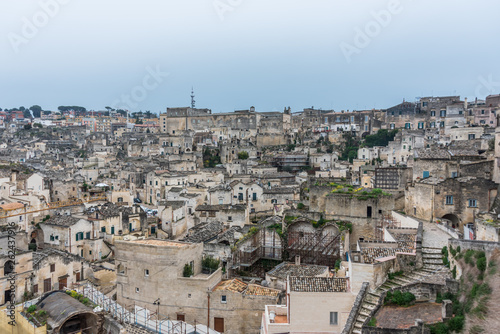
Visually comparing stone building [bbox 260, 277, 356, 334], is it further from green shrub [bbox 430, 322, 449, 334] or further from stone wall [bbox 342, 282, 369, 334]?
green shrub [bbox 430, 322, 449, 334]

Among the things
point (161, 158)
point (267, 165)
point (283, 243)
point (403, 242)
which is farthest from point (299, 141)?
point (403, 242)

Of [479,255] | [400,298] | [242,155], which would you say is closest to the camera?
[479,255]

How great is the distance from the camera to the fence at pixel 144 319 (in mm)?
18594

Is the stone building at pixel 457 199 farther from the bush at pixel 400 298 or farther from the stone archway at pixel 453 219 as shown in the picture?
the bush at pixel 400 298

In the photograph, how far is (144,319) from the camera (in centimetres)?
1967

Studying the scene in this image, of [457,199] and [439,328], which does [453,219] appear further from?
[439,328]

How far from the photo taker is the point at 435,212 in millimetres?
23984

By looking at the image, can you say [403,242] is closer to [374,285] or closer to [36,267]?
[374,285]

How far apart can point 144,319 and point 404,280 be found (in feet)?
39.4

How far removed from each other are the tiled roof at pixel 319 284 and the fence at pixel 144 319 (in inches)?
206

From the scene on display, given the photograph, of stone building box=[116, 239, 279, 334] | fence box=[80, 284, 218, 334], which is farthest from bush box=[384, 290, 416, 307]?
fence box=[80, 284, 218, 334]

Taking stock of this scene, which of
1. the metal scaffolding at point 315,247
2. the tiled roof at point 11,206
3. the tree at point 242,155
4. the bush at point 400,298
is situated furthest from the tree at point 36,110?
the bush at point 400,298

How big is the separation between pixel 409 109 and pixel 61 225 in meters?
55.7

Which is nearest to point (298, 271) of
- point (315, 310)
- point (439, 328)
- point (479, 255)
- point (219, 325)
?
point (219, 325)
